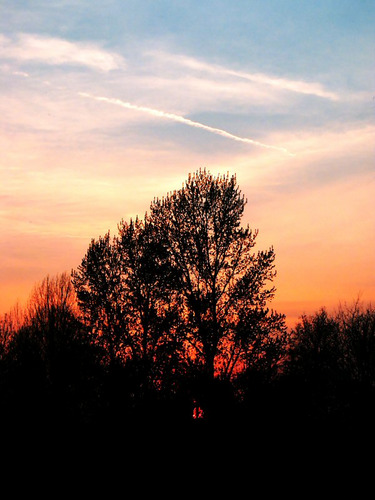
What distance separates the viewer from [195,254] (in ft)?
129

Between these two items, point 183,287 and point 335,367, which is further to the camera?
point 335,367

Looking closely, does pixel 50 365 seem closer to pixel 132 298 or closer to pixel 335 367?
pixel 132 298

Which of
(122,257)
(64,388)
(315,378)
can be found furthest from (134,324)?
(315,378)

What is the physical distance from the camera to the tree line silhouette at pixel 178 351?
37.8m

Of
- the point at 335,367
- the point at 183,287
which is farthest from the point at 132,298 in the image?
the point at 335,367

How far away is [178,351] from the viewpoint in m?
38.7

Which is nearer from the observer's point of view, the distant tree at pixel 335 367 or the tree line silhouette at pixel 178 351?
the tree line silhouette at pixel 178 351

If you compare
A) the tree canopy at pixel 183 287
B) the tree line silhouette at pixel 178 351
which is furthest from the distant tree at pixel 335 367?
the tree canopy at pixel 183 287

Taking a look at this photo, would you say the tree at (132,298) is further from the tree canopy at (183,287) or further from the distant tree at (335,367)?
the distant tree at (335,367)

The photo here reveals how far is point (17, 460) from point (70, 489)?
8.20 meters

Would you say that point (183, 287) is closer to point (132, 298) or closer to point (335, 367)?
point (132, 298)

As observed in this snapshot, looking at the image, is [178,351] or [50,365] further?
[50,365]

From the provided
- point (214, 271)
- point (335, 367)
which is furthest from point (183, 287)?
point (335, 367)

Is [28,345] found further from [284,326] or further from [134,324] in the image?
[284,326]
